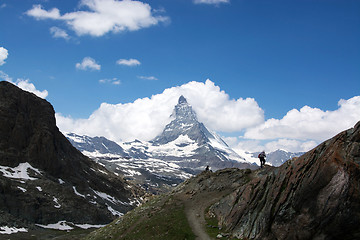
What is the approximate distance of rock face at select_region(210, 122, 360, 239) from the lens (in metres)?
24.9

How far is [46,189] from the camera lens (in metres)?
152

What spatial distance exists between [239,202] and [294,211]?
1244cm

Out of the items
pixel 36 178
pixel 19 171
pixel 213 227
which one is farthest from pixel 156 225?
pixel 19 171

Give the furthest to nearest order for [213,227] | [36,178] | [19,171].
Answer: [36,178] → [19,171] → [213,227]

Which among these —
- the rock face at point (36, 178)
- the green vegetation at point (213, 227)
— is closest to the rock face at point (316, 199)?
the green vegetation at point (213, 227)

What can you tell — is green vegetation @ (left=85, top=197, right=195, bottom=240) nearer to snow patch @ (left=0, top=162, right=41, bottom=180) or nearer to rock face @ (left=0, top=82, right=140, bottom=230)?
rock face @ (left=0, top=82, right=140, bottom=230)

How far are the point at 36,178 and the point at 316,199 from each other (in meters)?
160

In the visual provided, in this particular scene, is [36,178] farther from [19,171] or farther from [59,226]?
[59,226]

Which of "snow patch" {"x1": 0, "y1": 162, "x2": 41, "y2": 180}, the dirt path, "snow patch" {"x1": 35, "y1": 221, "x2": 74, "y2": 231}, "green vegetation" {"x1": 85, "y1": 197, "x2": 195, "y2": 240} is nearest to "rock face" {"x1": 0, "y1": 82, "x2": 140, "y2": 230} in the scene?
"snow patch" {"x1": 0, "y1": 162, "x2": 41, "y2": 180}

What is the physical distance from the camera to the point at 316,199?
87.8 feet

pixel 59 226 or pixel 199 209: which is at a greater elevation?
pixel 199 209

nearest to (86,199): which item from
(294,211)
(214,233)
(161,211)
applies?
(161,211)

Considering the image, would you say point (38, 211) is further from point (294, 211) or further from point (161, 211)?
point (294, 211)

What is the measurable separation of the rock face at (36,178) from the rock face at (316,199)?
10916 centimetres
